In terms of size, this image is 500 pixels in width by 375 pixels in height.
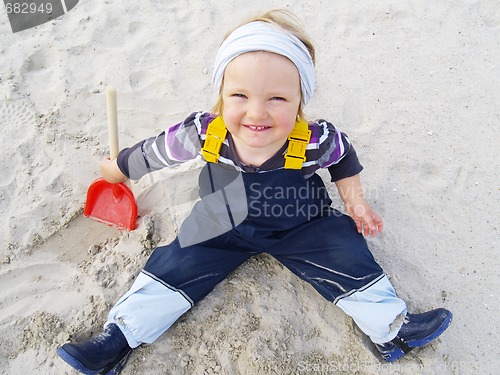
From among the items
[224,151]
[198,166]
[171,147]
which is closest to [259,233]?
[224,151]

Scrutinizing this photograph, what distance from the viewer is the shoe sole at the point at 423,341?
57.2 inches

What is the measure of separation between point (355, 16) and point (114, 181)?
1.51 meters

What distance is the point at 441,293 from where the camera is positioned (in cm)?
164

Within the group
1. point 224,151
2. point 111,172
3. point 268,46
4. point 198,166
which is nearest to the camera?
point 268,46

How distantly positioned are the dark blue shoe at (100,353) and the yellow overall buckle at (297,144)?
0.75 metres

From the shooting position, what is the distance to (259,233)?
1.52 m

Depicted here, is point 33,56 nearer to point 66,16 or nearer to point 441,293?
point 66,16

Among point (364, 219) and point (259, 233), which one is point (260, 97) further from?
point (364, 219)

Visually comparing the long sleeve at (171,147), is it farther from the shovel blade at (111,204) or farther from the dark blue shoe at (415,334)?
the dark blue shoe at (415,334)

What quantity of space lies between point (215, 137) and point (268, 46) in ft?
1.20

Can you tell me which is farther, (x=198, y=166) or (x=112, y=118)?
(x=198, y=166)

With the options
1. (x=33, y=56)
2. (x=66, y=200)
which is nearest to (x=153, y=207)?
(x=66, y=200)

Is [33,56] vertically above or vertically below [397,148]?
above

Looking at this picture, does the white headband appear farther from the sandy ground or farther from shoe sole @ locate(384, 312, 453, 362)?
shoe sole @ locate(384, 312, 453, 362)
